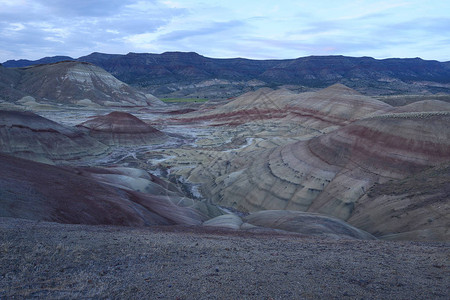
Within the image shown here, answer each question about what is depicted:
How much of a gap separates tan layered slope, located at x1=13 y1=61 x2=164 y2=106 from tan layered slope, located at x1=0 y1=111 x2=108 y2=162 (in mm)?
69800

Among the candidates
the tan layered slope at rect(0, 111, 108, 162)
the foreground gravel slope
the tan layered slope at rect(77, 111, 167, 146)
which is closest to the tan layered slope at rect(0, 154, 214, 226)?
the foreground gravel slope

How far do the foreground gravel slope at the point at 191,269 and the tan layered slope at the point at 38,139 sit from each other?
104 feet

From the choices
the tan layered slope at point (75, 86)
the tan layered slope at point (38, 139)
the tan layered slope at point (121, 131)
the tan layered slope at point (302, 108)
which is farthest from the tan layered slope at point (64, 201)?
the tan layered slope at point (75, 86)

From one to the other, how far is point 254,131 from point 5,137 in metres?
42.9

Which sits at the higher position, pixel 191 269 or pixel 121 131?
pixel 121 131

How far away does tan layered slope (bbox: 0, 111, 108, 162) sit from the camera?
39062 millimetres

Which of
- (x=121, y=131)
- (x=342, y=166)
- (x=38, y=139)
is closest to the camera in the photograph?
(x=342, y=166)

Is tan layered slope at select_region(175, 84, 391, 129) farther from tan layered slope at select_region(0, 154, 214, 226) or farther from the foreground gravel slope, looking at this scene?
the foreground gravel slope

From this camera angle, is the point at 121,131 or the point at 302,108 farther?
the point at 302,108

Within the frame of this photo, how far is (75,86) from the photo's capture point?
11831 centimetres

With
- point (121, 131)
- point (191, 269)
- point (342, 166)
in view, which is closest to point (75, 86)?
point (121, 131)

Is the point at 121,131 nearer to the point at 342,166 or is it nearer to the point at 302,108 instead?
the point at 302,108

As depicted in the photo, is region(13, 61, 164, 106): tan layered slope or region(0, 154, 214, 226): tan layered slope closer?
region(0, 154, 214, 226): tan layered slope

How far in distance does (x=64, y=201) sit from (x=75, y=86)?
382ft
